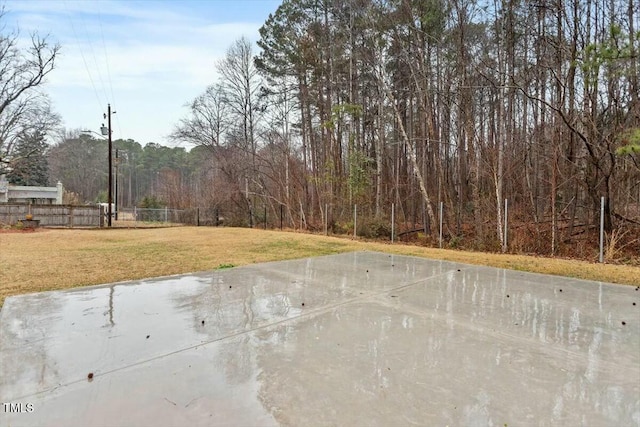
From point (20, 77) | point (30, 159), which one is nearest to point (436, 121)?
point (20, 77)

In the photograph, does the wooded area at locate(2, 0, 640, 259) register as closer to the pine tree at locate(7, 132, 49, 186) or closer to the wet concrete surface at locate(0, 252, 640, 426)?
the wet concrete surface at locate(0, 252, 640, 426)

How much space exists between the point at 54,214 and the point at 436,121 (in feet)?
64.7

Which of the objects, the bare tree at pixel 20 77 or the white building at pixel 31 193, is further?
the white building at pixel 31 193

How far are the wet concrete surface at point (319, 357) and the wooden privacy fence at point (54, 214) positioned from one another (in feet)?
60.4

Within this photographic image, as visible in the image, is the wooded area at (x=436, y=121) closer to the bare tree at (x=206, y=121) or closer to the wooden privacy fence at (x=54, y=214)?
the bare tree at (x=206, y=121)

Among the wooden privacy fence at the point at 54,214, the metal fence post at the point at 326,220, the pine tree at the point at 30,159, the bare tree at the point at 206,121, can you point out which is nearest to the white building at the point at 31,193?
the pine tree at the point at 30,159

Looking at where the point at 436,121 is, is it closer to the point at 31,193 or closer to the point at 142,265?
the point at 142,265

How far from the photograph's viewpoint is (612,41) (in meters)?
6.05

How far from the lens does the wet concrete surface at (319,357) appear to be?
172cm

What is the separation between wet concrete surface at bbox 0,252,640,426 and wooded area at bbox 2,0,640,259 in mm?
4756

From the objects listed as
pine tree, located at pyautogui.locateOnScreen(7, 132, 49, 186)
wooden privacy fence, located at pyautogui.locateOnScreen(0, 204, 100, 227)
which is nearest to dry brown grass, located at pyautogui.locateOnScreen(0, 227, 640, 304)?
wooden privacy fence, located at pyautogui.locateOnScreen(0, 204, 100, 227)

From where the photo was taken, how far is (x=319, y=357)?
2352mm

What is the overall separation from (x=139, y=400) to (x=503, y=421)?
179 cm

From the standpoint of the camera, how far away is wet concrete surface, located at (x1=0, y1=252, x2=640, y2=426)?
172 centimetres
